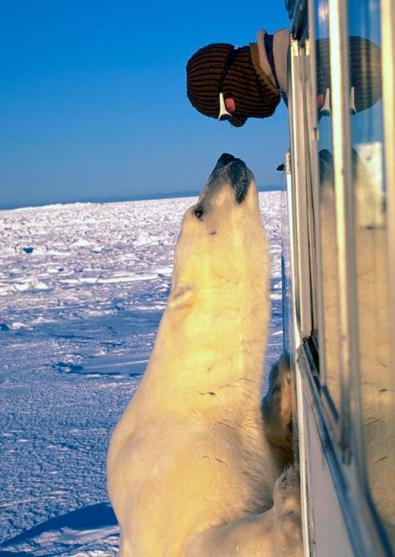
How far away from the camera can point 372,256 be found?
58 centimetres

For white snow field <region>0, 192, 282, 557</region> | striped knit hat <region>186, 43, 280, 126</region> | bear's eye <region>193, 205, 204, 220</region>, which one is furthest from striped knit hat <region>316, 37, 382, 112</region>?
white snow field <region>0, 192, 282, 557</region>

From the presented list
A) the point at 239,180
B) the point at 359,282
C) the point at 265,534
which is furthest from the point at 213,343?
the point at 359,282

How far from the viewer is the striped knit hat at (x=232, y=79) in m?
1.96

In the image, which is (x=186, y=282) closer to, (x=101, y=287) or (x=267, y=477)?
(x=267, y=477)

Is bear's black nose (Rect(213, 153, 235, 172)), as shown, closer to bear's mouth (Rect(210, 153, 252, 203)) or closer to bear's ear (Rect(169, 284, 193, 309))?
bear's mouth (Rect(210, 153, 252, 203))

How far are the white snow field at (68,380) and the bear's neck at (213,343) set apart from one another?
4.53 ft

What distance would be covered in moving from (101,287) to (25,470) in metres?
7.26

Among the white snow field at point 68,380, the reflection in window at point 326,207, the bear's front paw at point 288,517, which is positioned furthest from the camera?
the white snow field at point 68,380

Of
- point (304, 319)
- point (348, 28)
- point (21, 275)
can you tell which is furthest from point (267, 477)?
point (21, 275)

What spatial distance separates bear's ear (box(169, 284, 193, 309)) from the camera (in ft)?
6.89

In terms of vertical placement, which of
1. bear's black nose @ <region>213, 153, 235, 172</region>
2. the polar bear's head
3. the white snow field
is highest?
bear's black nose @ <region>213, 153, 235, 172</region>

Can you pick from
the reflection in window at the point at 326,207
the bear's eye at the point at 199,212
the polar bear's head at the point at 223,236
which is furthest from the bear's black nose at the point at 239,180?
the reflection in window at the point at 326,207

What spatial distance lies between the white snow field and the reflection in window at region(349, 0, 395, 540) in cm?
277

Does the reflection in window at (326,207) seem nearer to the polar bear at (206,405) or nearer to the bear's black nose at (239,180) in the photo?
the polar bear at (206,405)
